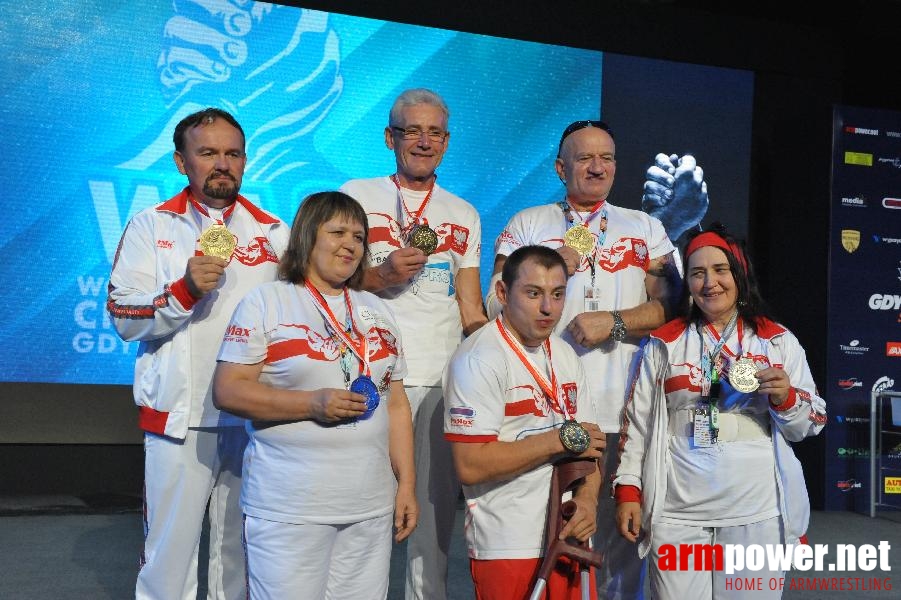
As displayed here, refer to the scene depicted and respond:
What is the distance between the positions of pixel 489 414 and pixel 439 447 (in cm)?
62

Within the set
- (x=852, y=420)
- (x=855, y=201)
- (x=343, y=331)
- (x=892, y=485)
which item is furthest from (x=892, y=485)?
(x=343, y=331)

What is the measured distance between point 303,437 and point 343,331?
314 mm

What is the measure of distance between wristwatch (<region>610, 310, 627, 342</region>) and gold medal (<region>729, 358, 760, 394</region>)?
0.46 metres

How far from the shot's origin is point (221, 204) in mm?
2895

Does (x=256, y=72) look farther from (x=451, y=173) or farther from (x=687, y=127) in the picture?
(x=687, y=127)

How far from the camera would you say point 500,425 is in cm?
255

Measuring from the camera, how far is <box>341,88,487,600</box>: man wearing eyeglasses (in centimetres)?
306

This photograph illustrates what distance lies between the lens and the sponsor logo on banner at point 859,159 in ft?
23.6

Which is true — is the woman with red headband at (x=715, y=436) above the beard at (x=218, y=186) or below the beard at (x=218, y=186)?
below

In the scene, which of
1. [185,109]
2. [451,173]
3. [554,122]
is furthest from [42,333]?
[554,122]

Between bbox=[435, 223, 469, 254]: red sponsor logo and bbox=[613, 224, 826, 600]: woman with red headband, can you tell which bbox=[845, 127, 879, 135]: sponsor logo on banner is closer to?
bbox=[613, 224, 826, 600]: woman with red headband

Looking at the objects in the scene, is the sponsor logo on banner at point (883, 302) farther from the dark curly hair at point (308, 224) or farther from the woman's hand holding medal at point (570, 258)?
the dark curly hair at point (308, 224)

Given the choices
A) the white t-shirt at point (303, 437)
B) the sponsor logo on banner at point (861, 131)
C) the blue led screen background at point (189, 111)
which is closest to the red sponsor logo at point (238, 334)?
the white t-shirt at point (303, 437)

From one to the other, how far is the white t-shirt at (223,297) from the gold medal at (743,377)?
4.73 feet
